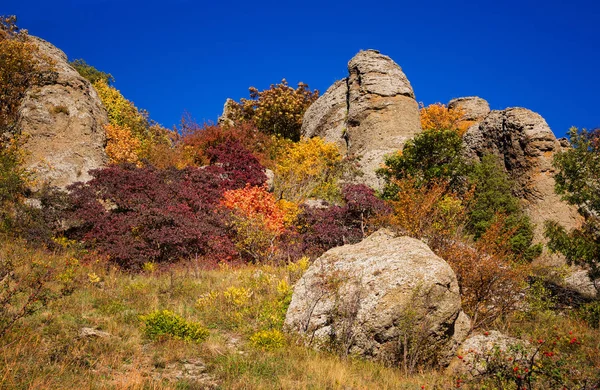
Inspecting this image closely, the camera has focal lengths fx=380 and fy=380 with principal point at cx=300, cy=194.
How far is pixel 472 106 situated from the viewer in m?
43.3

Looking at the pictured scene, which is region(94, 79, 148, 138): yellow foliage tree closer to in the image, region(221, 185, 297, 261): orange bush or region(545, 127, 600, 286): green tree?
region(221, 185, 297, 261): orange bush

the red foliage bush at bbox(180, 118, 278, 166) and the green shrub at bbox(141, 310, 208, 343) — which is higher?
the red foliage bush at bbox(180, 118, 278, 166)

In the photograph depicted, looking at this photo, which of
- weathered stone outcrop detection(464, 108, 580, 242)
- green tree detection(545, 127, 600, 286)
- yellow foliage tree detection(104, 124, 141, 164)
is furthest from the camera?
yellow foliage tree detection(104, 124, 141, 164)

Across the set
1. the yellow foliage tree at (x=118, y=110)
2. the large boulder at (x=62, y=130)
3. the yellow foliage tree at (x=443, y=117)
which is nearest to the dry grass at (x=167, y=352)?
the large boulder at (x=62, y=130)

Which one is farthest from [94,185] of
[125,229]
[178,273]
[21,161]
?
[178,273]

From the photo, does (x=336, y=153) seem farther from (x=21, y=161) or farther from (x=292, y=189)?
(x=21, y=161)

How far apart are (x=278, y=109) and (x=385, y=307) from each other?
1153 inches

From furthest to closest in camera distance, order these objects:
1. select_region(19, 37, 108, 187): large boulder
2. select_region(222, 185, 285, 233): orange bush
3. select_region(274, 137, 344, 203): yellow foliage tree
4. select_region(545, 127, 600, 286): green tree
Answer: select_region(274, 137, 344, 203): yellow foliage tree
select_region(19, 37, 108, 187): large boulder
select_region(222, 185, 285, 233): orange bush
select_region(545, 127, 600, 286): green tree

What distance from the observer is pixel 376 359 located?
7.16 m

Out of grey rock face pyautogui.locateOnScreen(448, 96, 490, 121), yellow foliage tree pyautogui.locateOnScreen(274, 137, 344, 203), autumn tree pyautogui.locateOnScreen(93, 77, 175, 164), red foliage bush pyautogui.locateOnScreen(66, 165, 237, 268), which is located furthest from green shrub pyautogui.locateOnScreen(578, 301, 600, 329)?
grey rock face pyautogui.locateOnScreen(448, 96, 490, 121)

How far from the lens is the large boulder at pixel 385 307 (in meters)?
7.01

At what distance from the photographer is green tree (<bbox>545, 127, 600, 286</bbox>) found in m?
12.4

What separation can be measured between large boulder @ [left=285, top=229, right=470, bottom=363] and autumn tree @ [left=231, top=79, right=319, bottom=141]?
2724 centimetres

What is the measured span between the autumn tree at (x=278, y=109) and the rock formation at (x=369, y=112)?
3.50m
